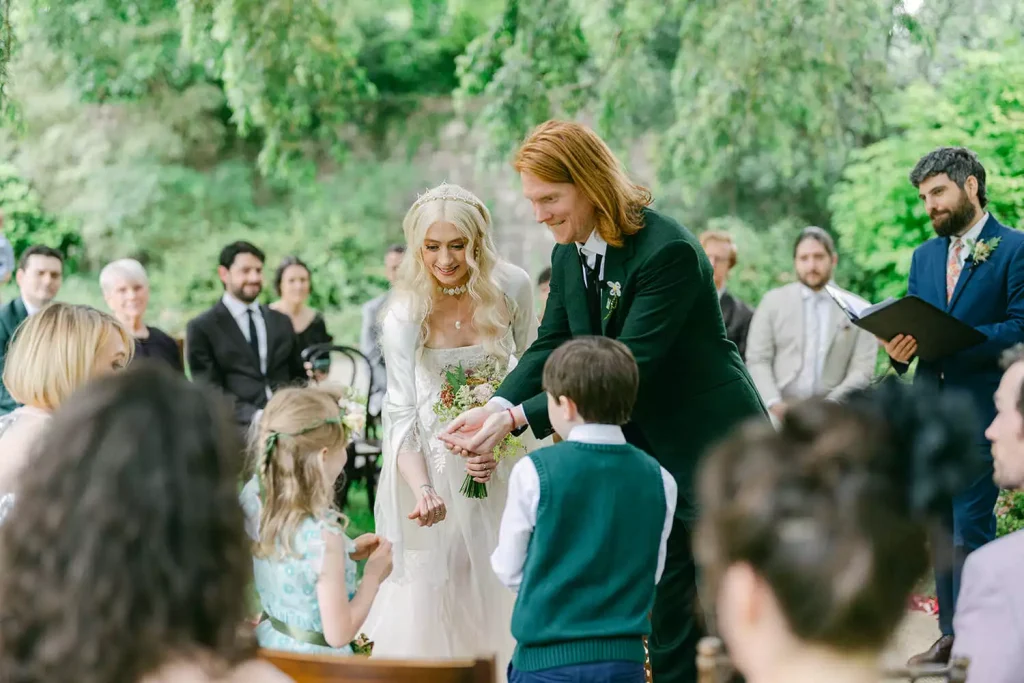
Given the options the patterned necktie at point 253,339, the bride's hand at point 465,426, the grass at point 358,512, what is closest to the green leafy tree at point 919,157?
the grass at point 358,512

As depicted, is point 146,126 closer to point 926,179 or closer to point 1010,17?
point 1010,17

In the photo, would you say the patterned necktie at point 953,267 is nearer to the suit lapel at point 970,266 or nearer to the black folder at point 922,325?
the suit lapel at point 970,266

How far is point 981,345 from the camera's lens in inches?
167

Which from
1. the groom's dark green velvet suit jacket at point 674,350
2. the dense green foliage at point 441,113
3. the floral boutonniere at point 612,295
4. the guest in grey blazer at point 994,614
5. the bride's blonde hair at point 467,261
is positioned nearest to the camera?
the guest in grey blazer at point 994,614

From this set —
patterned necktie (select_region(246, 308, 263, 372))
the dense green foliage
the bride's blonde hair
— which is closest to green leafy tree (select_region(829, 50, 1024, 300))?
the dense green foliage

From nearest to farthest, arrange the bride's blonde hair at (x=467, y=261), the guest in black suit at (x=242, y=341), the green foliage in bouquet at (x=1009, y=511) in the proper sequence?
the bride's blonde hair at (x=467, y=261), the green foliage in bouquet at (x=1009, y=511), the guest in black suit at (x=242, y=341)

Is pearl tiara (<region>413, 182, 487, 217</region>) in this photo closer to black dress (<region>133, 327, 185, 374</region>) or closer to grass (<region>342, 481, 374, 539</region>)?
black dress (<region>133, 327, 185, 374</region>)

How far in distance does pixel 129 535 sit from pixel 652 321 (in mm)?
1973

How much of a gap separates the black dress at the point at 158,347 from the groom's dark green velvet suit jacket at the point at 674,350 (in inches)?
135

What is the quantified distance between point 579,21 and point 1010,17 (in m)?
3.42

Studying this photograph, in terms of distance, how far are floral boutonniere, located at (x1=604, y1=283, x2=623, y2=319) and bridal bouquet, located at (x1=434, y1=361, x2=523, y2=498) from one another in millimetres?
750

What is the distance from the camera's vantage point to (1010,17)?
8.95 m

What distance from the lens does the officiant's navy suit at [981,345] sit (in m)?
4.23

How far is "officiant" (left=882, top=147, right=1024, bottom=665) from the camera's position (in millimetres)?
4254
